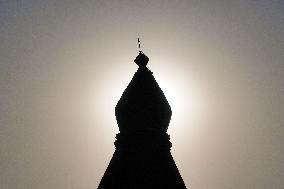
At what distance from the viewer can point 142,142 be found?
345 inches

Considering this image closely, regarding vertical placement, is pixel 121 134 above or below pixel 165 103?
below

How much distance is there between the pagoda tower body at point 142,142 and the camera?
8031 mm

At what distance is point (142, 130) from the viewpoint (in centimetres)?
903

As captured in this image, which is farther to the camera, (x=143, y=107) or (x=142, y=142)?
(x=143, y=107)

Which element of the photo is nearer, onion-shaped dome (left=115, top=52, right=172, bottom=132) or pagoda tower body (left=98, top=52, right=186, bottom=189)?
pagoda tower body (left=98, top=52, right=186, bottom=189)

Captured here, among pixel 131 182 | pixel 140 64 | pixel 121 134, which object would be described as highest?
pixel 140 64

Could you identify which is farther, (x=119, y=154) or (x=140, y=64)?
(x=140, y=64)

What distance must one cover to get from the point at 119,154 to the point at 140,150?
65 centimetres

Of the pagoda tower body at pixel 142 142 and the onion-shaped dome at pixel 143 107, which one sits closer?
the pagoda tower body at pixel 142 142

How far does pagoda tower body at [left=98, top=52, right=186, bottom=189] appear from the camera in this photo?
8.03 m

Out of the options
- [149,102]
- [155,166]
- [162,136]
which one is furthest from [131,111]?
[155,166]

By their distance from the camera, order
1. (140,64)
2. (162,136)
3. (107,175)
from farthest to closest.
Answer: (140,64), (162,136), (107,175)

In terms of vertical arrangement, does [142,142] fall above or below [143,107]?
below

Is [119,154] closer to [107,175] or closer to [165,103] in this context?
[107,175]
